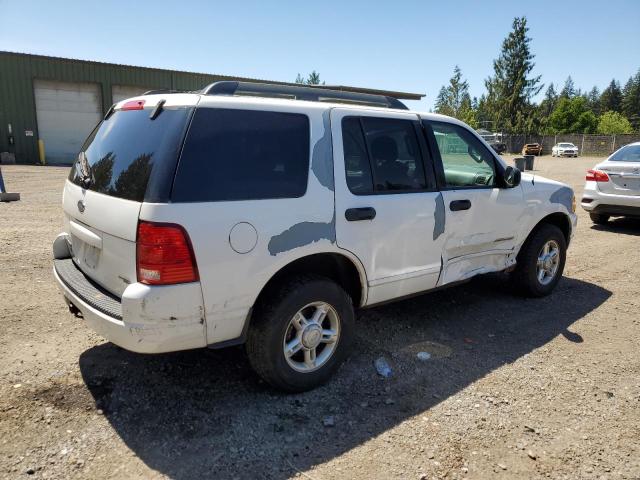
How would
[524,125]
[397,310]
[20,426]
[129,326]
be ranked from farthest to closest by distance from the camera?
[524,125] → [397,310] → [20,426] → [129,326]

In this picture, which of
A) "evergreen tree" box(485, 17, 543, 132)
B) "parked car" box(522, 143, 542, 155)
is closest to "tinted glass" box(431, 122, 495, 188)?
"parked car" box(522, 143, 542, 155)

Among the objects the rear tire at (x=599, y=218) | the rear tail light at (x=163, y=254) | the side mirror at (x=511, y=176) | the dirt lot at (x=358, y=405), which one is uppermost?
the side mirror at (x=511, y=176)

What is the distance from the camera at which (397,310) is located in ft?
15.6

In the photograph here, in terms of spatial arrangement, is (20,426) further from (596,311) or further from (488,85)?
(488,85)

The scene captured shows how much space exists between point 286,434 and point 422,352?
1525 mm

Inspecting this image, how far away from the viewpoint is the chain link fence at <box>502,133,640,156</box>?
52.2m

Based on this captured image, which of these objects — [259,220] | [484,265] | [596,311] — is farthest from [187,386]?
[596,311]

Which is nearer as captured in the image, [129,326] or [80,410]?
[129,326]

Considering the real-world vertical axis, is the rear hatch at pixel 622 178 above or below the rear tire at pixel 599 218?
above

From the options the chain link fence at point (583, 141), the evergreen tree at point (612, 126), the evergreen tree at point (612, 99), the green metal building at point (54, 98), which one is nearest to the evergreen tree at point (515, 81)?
the chain link fence at point (583, 141)

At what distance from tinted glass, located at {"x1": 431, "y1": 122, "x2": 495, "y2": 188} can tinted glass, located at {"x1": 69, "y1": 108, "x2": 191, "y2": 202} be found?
2.43 m

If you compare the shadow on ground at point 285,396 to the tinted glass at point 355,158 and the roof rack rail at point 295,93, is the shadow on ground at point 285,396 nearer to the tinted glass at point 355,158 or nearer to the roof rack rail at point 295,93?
the tinted glass at point 355,158

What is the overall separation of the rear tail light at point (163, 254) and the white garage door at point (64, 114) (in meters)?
25.6

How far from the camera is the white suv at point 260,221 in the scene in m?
2.59
